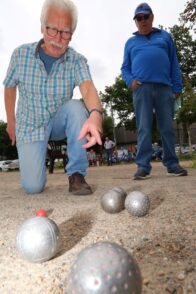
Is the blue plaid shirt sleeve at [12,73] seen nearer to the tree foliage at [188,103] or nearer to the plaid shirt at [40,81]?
the plaid shirt at [40,81]

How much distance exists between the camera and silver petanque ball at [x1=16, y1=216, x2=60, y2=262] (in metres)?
1.59

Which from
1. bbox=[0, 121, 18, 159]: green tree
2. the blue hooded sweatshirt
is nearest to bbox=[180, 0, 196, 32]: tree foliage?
the blue hooded sweatshirt

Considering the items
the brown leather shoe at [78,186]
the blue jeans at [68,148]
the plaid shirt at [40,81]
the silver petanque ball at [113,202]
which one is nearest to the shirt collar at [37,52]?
the plaid shirt at [40,81]

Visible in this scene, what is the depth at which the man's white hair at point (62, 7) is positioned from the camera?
3.04 metres

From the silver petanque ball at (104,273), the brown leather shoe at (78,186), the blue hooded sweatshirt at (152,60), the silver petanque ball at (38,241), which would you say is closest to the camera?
the silver petanque ball at (104,273)

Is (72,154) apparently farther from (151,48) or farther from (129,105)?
(129,105)

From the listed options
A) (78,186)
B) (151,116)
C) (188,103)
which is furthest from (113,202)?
(188,103)

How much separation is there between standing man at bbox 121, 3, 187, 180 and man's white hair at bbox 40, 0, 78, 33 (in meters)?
1.77

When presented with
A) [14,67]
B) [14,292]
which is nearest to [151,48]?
[14,67]

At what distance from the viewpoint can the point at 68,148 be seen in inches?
151

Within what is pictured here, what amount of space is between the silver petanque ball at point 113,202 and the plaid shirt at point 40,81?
1431mm

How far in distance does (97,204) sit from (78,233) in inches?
34.9

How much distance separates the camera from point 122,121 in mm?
31156

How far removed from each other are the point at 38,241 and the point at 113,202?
1.12 meters
